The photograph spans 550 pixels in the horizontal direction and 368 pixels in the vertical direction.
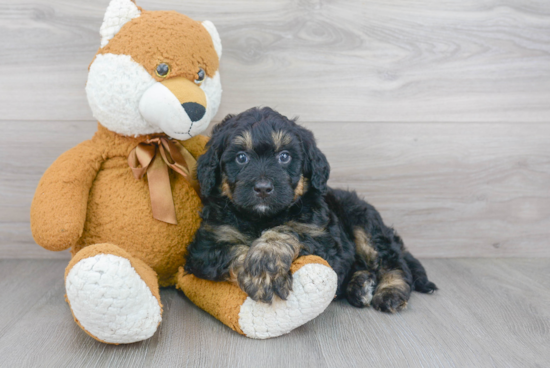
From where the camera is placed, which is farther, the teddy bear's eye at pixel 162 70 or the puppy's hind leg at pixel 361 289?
the puppy's hind leg at pixel 361 289

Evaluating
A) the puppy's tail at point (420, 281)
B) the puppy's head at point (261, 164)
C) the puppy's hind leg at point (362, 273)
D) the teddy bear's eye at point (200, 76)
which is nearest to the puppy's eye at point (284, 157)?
the puppy's head at point (261, 164)

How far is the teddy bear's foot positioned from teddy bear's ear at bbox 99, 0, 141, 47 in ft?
3.88

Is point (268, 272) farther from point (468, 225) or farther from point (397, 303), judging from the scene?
point (468, 225)

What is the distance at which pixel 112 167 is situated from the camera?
1962 mm

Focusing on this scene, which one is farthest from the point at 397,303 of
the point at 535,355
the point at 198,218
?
the point at 198,218

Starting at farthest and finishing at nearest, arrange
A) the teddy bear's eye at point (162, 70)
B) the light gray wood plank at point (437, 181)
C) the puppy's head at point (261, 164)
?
the light gray wood plank at point (437, 181)
the teddy bear's eye at point (162, 70)
the puppy's head at point (261, 164)

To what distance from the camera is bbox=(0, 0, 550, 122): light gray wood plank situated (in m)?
2.33

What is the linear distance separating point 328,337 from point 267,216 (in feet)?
1.76

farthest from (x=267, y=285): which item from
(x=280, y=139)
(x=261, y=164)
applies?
(x=280, y=139)

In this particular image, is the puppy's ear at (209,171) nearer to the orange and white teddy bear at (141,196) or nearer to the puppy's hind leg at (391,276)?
the orange and white teddy bear at (141,196)

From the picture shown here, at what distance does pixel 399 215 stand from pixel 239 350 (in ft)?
4.83

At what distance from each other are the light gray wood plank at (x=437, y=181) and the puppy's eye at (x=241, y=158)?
34.5 inches

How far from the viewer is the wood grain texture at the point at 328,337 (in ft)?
4.97

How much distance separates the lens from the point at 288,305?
5.24 feet
